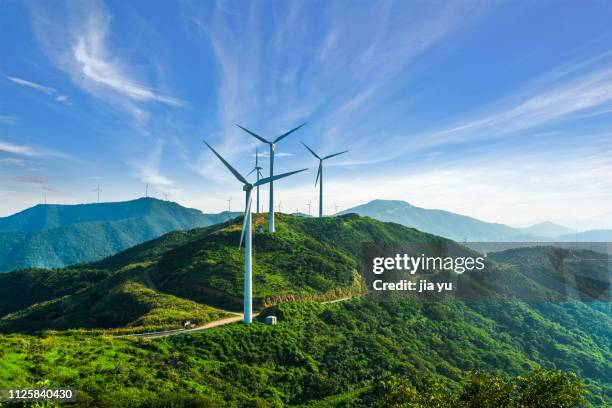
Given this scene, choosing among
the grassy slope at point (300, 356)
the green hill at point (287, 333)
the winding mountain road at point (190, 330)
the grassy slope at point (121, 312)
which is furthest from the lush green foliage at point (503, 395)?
the grassy slope at point (121, 312)

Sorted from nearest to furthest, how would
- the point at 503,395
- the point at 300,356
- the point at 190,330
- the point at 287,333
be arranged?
the point at 503,395, the point at 300,356, the point at 190,330, the point at 287,333

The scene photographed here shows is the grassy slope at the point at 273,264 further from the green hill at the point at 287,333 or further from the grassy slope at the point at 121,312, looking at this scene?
the grassy slope at the point at 121,312

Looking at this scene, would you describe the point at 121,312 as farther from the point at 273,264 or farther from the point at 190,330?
the point at 273,264

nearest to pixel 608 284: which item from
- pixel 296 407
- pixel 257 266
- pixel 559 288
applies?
pixel 559 288

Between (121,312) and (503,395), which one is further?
(121,312)

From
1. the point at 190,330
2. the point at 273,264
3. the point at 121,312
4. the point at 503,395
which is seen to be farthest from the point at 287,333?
the point at 503,395

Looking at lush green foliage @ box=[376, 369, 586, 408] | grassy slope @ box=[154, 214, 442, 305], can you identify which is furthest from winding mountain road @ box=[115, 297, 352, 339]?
lush green foliage @ box=[376, 369, 586, 408]

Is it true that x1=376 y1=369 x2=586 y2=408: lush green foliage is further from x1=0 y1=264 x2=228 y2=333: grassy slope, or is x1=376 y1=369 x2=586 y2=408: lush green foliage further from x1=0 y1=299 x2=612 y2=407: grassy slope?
x1=0 y1=264 x2=228 y2=333: grassy slope

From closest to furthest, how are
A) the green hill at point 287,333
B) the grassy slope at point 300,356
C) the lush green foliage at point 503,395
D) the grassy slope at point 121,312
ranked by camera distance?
the lush green foliage at point 503,395 < the grassy slope at point 300,356 < the green hill at point 287,333 < the grassy slope at point 121,312
